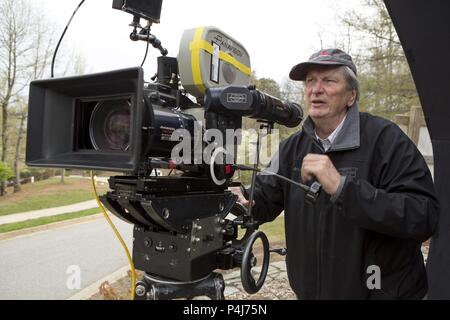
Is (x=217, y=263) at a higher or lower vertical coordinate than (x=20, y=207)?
higher

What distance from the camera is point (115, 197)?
1.40 meters

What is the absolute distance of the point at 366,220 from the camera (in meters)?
1.40

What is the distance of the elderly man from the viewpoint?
140cm

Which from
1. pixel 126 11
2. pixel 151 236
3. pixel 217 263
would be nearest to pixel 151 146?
pixel 151 236

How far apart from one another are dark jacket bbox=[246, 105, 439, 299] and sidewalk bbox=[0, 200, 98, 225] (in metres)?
8.15

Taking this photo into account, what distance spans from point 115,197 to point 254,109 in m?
0.61

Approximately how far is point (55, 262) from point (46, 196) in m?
7.07

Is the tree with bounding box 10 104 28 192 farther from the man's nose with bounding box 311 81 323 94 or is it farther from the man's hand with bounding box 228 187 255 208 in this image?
the man's nose with bounding box 311 81 323 94

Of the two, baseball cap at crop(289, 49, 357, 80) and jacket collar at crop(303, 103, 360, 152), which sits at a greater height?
Answer: baseball cap at crop(289, 49, 357, 80)

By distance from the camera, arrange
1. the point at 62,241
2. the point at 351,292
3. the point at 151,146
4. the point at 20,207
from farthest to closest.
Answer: the point at 20,207, the point at 62,241, the point at 351,292, the point at 151,146

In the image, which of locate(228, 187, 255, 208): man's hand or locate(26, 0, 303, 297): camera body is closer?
locate(26, 0, 303, 297): camera body

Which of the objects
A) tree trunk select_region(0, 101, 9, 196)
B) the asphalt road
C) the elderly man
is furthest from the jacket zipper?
tree trunk select_region(0, 101, 9, 196)

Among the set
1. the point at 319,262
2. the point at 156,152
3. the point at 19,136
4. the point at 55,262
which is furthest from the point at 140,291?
the point at 19,136
